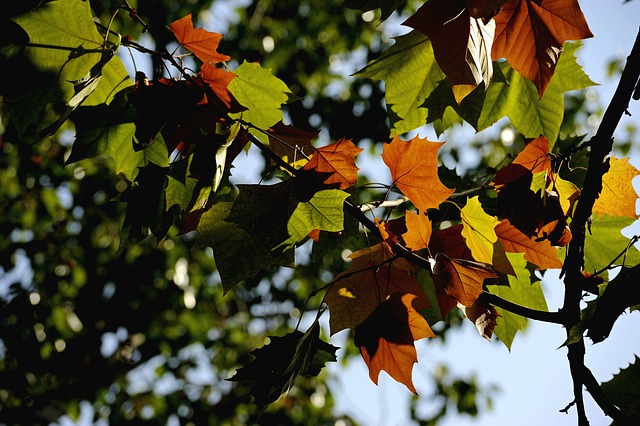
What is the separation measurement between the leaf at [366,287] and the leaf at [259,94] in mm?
327

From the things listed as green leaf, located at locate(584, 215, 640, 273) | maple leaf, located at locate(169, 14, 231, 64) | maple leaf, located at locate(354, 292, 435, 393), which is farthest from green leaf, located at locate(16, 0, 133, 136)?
green leaf, located at locate(584, 215, 640, 273)

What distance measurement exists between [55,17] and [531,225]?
899 millimetres

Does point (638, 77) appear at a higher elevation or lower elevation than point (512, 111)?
higher

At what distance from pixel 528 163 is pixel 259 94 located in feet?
1.68

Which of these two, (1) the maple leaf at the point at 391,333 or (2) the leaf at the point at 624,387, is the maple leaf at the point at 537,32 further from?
(2) the leaf at the point at 624,387

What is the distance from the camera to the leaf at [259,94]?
108 cm

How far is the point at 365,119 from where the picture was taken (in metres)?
4.82

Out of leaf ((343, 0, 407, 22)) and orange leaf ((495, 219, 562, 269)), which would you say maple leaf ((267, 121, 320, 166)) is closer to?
leaf ((343, 0, 407, 22))

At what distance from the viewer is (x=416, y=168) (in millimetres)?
1032

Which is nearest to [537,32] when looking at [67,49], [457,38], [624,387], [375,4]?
[457,38]

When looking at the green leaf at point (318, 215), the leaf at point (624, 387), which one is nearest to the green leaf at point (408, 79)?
the green leaf at point (318, 215)

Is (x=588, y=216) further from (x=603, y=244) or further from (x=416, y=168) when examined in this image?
(x=603, y=244)

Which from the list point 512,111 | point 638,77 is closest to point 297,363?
point 638,77

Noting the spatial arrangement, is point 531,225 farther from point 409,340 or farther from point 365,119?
point 365,119
